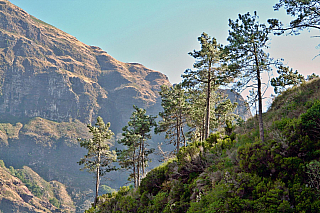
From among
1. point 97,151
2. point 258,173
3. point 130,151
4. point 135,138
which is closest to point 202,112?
point 135,138

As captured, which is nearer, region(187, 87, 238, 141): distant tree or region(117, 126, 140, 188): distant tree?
region(187, 87, 238, 141): distant tree

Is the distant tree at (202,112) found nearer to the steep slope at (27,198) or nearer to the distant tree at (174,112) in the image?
the distant tree at (174,112)

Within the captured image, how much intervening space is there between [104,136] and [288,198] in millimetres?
23129

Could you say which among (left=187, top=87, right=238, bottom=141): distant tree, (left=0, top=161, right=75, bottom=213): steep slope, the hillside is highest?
(left=187, top=87, right=238, bottom=141): distant tree

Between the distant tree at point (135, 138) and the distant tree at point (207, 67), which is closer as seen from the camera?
the distant tree at point (207, 67)

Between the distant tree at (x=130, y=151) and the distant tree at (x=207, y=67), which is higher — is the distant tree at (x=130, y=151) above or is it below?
below

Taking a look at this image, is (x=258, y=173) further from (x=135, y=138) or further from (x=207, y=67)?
(x=135, y=138)

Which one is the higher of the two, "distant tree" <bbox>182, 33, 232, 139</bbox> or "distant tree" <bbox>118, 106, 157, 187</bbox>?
"distant tree" <bbox>182, 33, 232, 139</bbox>

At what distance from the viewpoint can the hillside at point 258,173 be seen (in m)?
6.96

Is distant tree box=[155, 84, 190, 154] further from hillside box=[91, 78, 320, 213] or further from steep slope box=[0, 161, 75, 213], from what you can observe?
steep slope box=[0, 161, 75, 213]

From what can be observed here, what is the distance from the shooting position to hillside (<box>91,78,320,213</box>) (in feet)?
22.8

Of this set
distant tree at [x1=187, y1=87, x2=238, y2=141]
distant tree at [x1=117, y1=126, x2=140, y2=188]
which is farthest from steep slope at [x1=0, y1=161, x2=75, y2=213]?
distant tree at [x1=187, y1=87, x2=238, y2=141]

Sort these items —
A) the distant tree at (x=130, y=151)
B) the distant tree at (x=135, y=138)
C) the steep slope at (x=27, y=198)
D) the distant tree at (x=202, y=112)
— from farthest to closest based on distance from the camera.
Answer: the steep slope at (x=27, y=198) → the distant tree at (x=135, y=138) → the distant tree at (x=130, y=151) → the distant tree at (x=202, y=112)

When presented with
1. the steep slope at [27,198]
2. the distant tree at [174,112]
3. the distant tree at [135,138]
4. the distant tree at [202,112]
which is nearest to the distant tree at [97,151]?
the distant tree at [135,138]
